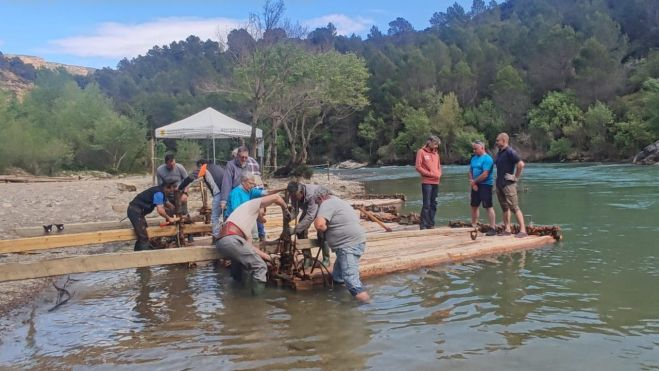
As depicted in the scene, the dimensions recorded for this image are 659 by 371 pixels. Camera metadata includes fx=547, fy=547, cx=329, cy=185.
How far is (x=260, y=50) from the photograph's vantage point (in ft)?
87.9

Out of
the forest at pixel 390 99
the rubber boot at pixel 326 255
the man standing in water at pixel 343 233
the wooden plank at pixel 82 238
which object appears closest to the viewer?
the man standing in water at pixel 343 233

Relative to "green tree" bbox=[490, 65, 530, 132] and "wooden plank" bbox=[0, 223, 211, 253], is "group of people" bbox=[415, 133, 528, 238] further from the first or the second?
"green tree" bbox=[490, 65, 530, 132]

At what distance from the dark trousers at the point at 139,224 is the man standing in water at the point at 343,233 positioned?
128 inches

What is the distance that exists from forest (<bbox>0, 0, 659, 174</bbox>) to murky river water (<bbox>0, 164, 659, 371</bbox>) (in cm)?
1823

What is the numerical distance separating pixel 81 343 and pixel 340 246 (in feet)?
9.51

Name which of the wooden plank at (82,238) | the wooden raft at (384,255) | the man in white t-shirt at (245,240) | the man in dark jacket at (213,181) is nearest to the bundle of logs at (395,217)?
the wooden raft at (384,255)

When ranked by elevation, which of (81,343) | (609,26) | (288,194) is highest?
(609,26)

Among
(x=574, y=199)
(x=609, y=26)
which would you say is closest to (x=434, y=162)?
(x=574, y=199)

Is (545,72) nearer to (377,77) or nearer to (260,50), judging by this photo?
(377,77)

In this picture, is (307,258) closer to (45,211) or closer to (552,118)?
(45,211)

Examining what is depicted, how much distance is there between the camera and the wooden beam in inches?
215

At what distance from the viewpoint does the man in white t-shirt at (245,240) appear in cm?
643

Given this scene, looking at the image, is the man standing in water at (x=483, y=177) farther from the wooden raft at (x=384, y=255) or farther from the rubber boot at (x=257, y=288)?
the rubber boot at (x=257, y=288)

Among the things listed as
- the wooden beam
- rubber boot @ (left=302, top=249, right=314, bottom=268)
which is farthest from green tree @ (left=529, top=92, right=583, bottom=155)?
the wooden beam
